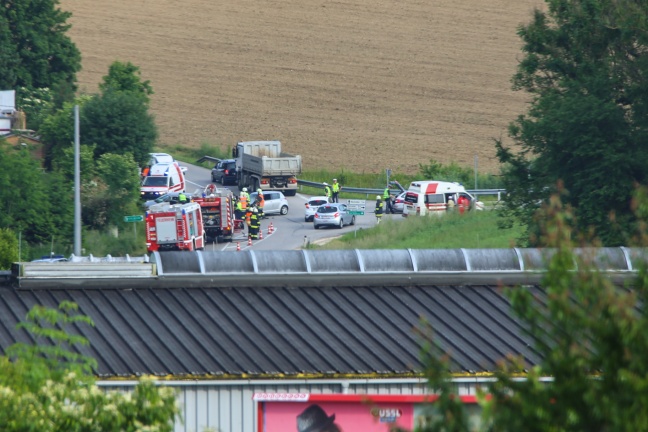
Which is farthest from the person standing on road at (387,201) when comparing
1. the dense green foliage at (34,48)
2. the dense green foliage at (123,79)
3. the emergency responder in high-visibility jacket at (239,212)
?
the dense green foliage at (34,48)

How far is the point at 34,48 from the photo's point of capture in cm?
8244

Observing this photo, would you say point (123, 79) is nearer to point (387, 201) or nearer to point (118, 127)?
point (118, 127)

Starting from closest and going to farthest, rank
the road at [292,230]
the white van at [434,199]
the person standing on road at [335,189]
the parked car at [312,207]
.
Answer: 1. the road at [292,230]
2. the parked car at [312,207]
3. the white van at [434,199]
4. the person standing on road at [335,189]

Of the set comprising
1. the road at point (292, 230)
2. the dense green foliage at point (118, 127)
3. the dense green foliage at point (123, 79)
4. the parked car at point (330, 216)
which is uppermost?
the dense green foliage at point (123, 79)

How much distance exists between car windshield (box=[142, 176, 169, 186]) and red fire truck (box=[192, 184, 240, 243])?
10907 millimetres

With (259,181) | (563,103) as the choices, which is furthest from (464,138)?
(563,103)

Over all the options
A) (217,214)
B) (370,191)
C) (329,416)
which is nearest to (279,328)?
(329,416)

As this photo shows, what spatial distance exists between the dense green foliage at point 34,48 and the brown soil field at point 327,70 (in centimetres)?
758

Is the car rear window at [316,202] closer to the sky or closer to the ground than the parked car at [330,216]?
closer to the sky

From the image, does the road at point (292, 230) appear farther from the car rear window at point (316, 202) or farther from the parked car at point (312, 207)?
the car rear window at point (316, 202)

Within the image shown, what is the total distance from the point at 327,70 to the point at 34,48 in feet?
86.7

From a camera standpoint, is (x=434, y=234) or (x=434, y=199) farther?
(x=434, y=199)

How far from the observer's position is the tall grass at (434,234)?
161 feet

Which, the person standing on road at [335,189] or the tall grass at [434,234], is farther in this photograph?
the person standing on road at [335,189]
